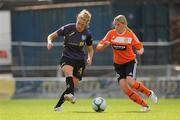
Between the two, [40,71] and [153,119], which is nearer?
[153,119]

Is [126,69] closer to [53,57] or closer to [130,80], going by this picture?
[130,80]

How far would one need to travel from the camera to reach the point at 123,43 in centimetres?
1560

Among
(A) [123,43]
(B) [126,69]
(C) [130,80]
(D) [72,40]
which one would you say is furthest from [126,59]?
(D) [72,40]

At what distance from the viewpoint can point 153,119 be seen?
1312 cm

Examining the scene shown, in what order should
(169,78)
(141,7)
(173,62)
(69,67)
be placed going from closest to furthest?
(69,67)
(169,78)
(173,62)
(141,7)

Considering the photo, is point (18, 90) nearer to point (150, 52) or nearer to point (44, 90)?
point (44, 90)

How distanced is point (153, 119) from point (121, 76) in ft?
8.83

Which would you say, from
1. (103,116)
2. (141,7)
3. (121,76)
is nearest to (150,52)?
(141,7)

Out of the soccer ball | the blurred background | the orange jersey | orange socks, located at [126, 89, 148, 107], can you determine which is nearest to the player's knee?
orange socks, located at [126, 89, 148, 107]

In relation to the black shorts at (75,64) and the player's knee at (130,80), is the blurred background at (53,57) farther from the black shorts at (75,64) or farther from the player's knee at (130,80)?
the black shorts at (75,64)

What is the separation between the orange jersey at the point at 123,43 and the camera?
1557cm

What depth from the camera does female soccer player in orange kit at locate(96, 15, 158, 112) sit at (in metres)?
15.5

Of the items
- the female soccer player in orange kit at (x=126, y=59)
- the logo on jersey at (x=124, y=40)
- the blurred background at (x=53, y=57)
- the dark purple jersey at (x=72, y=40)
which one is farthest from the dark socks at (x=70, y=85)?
the blurred background at (x=53, y=57)

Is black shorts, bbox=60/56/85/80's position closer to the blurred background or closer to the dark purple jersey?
the dark purple jersey
